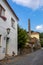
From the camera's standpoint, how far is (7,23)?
765 inches

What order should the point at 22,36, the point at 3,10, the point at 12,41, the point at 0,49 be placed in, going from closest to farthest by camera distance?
the point at 0,49 → the point at 3,10 → the point at 12,41 → the point at 22,36

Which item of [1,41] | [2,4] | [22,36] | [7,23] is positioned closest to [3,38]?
[1,41]

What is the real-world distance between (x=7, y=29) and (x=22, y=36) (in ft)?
33.9

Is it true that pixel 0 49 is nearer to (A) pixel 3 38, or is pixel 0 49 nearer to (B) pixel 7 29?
(A) pixel 3 38

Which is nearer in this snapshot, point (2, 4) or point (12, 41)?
point (2, 4)

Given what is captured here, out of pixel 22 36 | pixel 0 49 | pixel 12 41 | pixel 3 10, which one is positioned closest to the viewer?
pixel 0 49

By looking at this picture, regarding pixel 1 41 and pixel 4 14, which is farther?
pixel 4 14

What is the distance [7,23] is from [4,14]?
4.03 ft

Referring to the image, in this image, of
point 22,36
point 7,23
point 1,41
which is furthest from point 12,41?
point 22,36

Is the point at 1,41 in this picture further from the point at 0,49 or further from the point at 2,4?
the point at 2,4

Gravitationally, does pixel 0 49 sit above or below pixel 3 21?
below

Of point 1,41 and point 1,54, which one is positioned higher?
point 1,41

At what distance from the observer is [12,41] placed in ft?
72.3

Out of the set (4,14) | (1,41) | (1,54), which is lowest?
(1,54)
